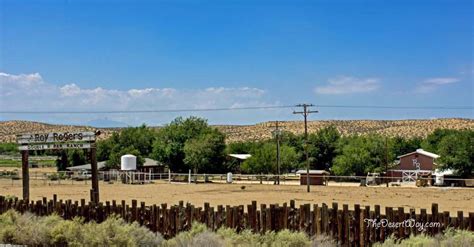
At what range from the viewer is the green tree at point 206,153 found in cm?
8125

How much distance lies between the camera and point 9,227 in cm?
1311

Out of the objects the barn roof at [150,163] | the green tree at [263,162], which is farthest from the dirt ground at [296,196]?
the barn roof at [150,163]

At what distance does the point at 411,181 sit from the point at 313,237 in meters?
64.9

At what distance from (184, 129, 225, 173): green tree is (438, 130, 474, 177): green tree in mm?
29760

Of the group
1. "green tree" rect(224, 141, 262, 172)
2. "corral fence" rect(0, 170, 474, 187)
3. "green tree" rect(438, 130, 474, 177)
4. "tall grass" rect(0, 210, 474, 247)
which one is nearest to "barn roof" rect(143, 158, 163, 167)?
"corral fence" rect(0, 170, 474, 187)

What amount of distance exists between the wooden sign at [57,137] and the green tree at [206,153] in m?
60.7

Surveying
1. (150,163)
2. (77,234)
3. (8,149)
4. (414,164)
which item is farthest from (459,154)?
(8,149)

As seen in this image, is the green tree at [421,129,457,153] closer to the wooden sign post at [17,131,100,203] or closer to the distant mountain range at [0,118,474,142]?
the distant mountain range at [0,118,474,142]

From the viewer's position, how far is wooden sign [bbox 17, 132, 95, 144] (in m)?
19.9

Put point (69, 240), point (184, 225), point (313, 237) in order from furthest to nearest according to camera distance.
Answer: point (184, 225)
point (69, 240)
point (313, 237)

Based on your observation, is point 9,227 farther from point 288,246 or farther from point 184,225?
point 288,246

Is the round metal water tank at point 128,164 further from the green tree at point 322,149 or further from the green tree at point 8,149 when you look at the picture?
the green tree at point 8,149

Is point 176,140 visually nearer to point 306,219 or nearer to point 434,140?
point 434,140

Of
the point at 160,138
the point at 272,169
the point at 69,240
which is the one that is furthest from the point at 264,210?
the point at 160,138
